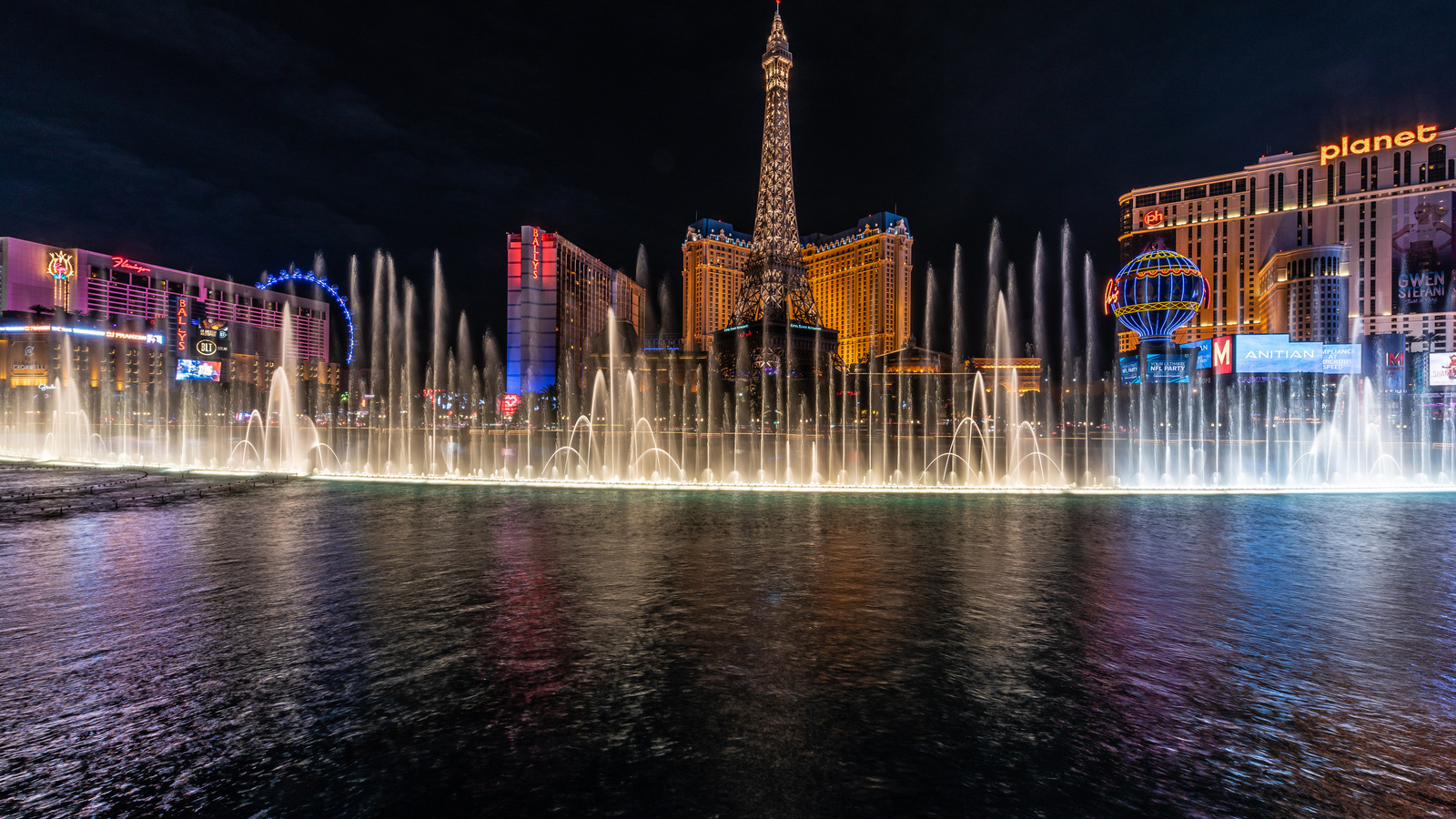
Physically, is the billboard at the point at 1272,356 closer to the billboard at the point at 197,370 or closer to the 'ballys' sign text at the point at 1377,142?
the 'ballys' sign text at the point at 1377,142

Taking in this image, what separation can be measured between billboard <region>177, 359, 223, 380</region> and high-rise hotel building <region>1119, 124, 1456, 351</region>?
15795 cm

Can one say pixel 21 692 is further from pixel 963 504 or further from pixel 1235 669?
pixel 963 504

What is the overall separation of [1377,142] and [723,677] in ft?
498

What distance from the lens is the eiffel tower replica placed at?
8962 cm

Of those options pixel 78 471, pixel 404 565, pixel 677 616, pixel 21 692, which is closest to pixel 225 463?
pixel 78 471

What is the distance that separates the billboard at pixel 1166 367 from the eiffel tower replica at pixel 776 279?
44.4 metres

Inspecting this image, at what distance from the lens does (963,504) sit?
57.8 feet

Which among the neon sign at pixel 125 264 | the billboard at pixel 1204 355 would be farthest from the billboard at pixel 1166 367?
the neon sign at pixel 125 264

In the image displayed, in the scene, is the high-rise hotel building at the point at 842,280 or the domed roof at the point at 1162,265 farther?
the high-rise hotel building at the point at 842,280

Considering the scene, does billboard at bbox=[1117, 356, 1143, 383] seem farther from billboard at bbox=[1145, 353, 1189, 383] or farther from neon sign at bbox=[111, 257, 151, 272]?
neon sign at bbox=[111, 257, 151, 272]

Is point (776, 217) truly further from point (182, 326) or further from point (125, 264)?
point (125, 264)

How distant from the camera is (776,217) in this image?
9288cm

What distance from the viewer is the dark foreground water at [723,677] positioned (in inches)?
181

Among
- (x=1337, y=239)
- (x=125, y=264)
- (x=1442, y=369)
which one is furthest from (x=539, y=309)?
(x=1337, y=239)
